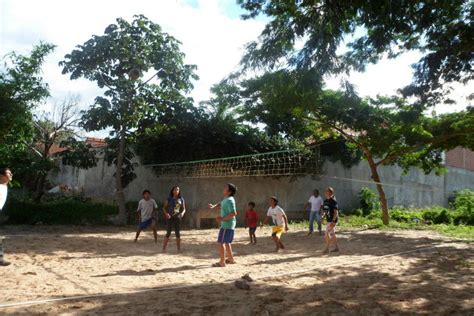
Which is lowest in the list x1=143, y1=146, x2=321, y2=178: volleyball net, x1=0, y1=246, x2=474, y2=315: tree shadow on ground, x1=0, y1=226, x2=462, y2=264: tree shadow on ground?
x1=0, y1=246, x2=474, y2=315: tree shadow on ground

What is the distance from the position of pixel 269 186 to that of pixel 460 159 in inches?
605

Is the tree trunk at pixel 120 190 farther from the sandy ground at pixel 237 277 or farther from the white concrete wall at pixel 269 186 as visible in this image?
the sandy ground at pixel 237 277

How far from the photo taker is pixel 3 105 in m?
10.8

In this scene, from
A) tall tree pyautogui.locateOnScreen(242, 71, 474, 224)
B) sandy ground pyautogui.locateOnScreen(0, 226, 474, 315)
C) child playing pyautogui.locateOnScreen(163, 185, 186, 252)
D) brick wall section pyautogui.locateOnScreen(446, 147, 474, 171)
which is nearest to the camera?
sandy ground pyautogui.locateOnScreen(0, 226, 474, 315)

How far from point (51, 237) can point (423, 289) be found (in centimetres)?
888

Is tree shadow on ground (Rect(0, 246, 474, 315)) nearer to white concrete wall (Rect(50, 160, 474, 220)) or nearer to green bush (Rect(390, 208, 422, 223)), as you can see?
white concrete wall (Rect(50, 160, 474, 220))

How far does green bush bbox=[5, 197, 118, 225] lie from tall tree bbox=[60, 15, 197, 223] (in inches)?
24.3

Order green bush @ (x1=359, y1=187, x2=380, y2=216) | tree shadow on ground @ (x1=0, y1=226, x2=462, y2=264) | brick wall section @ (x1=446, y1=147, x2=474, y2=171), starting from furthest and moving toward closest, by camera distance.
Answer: brick wall section @ (x1=446, y1=147, x2=474, y2=171) → green bush @ (x1=359, y1=187, x2=380, y2=216) → tree shadow on ground @ (x1=0, y1=226, x2=462, y2=264)

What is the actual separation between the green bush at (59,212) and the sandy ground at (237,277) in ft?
8.92

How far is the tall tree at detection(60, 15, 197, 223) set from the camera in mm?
13805

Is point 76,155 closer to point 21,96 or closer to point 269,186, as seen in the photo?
point 21,96

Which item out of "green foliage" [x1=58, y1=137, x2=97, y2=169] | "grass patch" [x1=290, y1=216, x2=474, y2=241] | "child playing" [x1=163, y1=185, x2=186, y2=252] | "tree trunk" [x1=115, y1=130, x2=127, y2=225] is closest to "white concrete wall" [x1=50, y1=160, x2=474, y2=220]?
"grass patch" [x1=290, y1=216, x2=474, y2=241]

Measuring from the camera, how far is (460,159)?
27438mm

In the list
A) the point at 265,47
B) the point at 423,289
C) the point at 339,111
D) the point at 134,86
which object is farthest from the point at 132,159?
the point at 423,289
